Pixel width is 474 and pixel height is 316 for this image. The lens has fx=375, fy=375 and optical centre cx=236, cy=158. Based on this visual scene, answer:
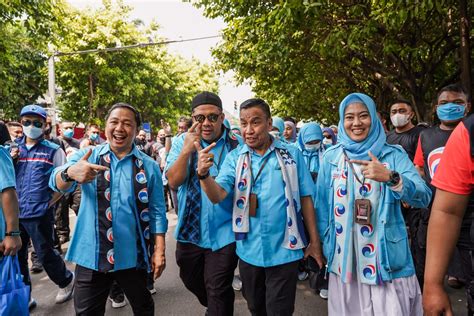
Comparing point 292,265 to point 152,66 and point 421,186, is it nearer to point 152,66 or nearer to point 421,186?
point 421,186

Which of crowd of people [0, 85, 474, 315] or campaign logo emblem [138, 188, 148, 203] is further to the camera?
campaign logo emblem [138, 188, 148, 203]

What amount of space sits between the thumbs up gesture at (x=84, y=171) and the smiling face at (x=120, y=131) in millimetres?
300

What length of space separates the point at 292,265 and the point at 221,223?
25.2 inches

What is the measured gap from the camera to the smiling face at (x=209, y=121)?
2.92 m

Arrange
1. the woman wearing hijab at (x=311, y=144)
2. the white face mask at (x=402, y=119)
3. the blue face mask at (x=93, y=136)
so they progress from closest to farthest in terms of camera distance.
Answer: the white face mask at (x=402, y=119)
the woman wearing hijab at (x=311, y=144)
the blue face mask at (x=93, y=136)

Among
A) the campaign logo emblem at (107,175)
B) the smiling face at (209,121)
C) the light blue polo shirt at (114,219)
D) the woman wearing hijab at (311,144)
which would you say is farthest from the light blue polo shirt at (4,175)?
the woman wearing hijab at (311,144)

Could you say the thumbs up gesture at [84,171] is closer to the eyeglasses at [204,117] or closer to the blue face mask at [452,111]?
the eyeglasses at [204,117]

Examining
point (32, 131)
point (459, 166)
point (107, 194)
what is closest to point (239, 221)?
point (107, 194)

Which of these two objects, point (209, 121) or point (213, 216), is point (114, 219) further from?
point (209, 121)

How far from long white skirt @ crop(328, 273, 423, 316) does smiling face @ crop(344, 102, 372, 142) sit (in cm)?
95

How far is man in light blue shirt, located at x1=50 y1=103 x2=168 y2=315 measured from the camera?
2.49m

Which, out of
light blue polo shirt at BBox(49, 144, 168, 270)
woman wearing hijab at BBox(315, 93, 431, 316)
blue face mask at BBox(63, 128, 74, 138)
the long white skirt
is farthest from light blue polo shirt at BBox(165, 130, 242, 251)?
blue face mask at BBox(63, 128, 74, 138)

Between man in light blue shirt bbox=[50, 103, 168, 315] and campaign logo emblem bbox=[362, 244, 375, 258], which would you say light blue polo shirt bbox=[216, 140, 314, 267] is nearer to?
campaign logo emblem bbox=[362, 244, 375, 258]

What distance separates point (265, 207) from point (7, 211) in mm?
1792
